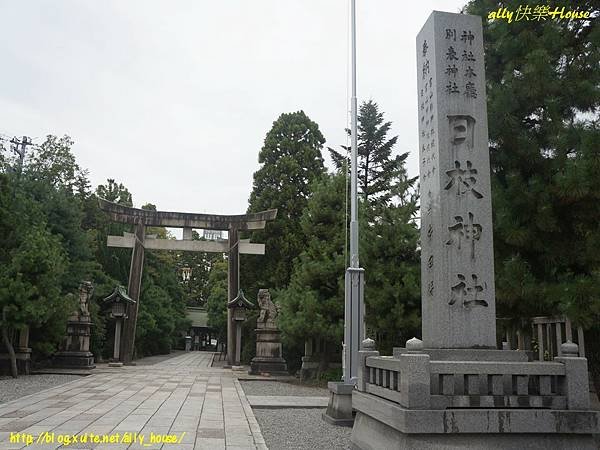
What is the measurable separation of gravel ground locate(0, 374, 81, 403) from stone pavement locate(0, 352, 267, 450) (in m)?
0.47

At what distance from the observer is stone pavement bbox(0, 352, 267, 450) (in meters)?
6.77

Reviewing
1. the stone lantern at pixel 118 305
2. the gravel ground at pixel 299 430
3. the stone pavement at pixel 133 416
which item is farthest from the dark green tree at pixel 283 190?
the gravel ground at pixel 299 430

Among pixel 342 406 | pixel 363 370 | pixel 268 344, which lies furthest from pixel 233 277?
pixel 363 370

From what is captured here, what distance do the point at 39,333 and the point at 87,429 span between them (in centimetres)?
1073

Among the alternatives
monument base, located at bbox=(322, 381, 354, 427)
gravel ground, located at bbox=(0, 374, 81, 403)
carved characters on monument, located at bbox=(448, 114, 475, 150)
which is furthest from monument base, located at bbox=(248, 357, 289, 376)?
carved characters on monument, located at bbox=(448, 114, 475, 150)

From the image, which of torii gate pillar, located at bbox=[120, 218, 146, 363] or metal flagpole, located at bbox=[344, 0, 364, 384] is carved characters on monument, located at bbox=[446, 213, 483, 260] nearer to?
metal flagpole, located at bbox=[344, 0, 364, 384]

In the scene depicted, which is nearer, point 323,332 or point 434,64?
point 434,64

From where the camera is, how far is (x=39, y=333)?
16703mm

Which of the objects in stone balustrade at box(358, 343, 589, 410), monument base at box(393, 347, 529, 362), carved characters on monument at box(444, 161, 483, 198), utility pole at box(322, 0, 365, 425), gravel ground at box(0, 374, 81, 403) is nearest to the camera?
stone balustrade at box(358, 343, 589, 410)

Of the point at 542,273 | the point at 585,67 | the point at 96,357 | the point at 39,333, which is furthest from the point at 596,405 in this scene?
the point at 96,357

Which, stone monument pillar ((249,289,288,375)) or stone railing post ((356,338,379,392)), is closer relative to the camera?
stone railing post ((356,338,379,392))

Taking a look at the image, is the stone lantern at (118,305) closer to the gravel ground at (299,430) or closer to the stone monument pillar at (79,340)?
the stone monument pillar at (79,340)

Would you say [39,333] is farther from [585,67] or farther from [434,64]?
[585,67]

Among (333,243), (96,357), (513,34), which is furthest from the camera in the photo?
(96,357)
